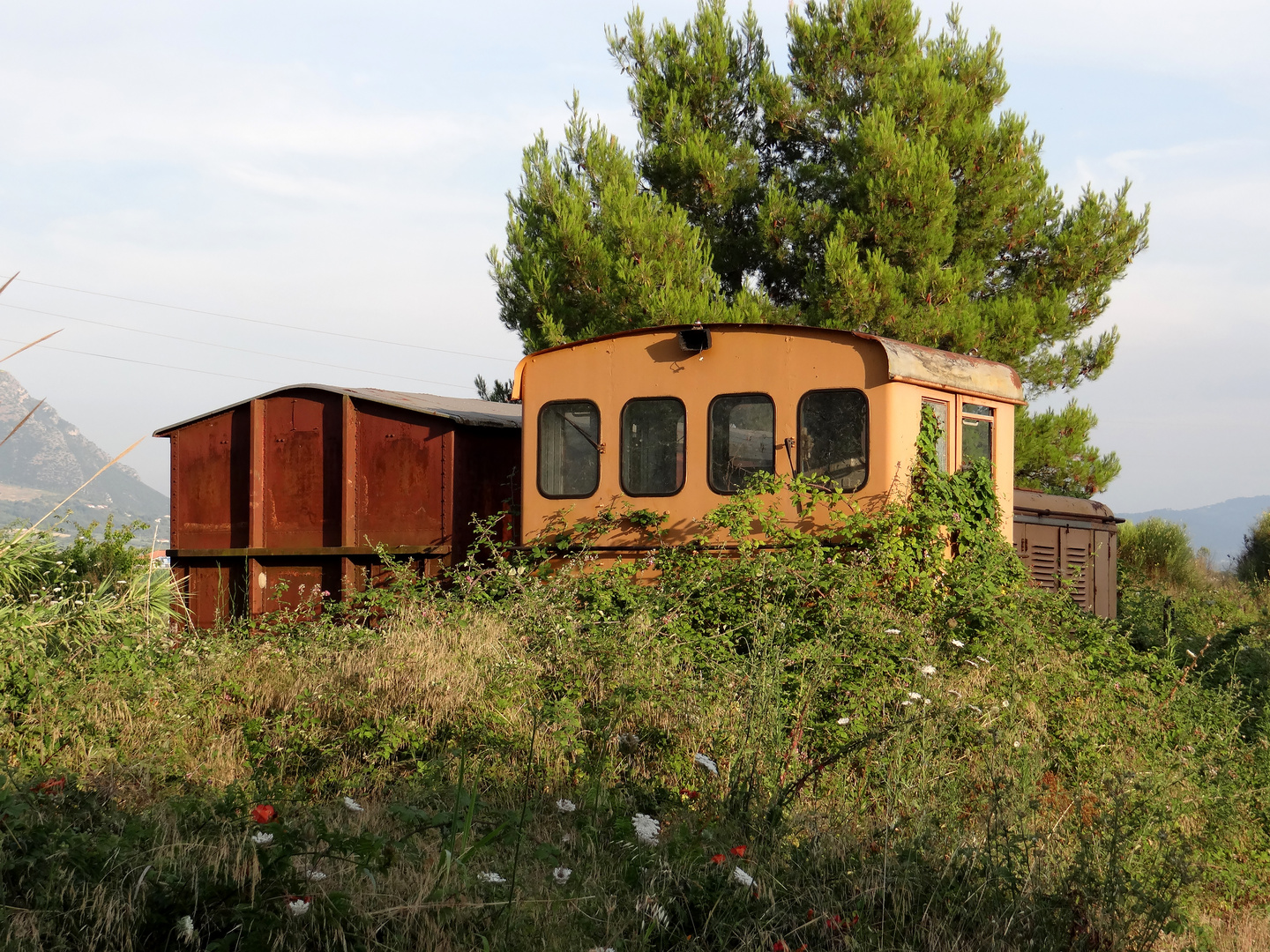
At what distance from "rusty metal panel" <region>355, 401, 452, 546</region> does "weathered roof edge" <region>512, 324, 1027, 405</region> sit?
43.6 inches

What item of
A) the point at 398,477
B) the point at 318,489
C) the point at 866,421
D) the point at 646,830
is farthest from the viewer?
the point at 318,489

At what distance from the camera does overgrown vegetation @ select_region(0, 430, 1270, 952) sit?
3.56m

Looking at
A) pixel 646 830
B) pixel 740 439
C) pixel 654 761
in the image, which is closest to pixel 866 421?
pixel 740 439

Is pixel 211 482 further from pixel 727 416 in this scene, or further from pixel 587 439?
pixel 727 416

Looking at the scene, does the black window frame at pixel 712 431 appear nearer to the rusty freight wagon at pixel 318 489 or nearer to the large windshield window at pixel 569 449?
the large windshield window at pixel 569 449

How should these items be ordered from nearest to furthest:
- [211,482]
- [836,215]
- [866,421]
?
[866,421]
[211,482]
[836,215]

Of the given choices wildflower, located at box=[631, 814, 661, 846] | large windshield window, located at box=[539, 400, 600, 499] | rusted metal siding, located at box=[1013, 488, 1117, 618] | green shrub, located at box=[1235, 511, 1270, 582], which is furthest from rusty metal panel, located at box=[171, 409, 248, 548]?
green shrub, located at box=[1235, 511, 1270, 582]

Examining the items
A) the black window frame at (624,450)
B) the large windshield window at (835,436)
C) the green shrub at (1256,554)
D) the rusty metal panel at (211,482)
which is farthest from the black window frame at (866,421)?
the green shrub at (1256,554)

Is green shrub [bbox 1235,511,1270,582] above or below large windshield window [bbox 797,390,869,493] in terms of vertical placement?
below

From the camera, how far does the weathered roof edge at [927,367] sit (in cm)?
853

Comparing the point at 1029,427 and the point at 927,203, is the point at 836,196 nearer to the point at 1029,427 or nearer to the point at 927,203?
the point at 927,203

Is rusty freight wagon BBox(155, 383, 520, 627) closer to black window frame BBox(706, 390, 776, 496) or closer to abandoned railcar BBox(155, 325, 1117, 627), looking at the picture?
abandoned railcar BBox(155, 325, 1117, 627)

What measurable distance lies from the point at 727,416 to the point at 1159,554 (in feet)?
58.8

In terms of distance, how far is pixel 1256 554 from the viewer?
2567 cm
